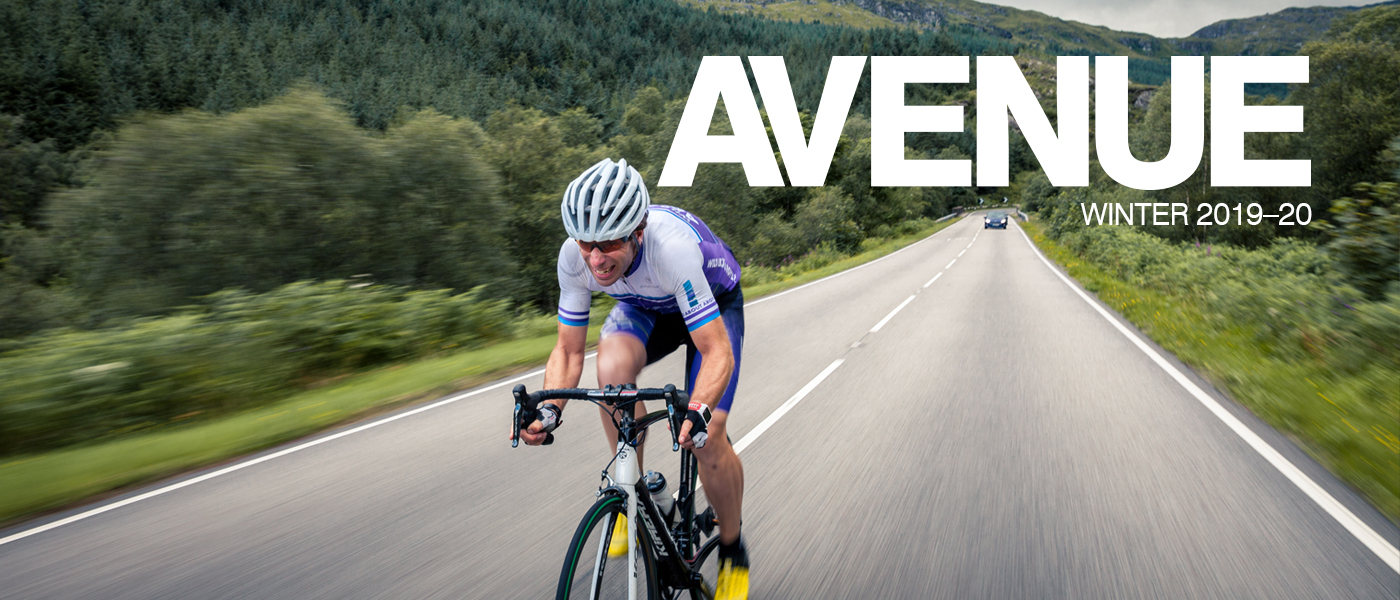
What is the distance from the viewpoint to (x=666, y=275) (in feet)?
8.49

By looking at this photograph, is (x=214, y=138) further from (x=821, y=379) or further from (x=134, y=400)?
(x=821, y=379)

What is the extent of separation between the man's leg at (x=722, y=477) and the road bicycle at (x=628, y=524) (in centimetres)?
22

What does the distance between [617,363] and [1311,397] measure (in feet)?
21.4

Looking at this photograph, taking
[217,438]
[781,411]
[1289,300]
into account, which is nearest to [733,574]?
[781,411]

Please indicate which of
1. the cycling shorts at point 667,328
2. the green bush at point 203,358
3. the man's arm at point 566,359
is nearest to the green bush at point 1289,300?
the cycling shorts at point 667,328

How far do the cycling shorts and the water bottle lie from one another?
0.51m

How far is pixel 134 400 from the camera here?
6.56 metres

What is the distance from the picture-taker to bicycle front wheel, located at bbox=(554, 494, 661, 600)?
1883mm

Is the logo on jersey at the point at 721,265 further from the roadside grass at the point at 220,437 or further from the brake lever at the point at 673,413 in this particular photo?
the roadside grass at the point at 220,437

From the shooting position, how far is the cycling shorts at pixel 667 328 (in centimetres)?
301

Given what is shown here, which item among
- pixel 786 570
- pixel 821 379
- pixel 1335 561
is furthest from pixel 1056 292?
pixel 786 570

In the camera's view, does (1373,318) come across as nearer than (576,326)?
No

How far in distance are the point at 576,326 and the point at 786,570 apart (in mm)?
1632

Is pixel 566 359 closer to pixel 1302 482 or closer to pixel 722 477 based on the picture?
pixel 722 477
